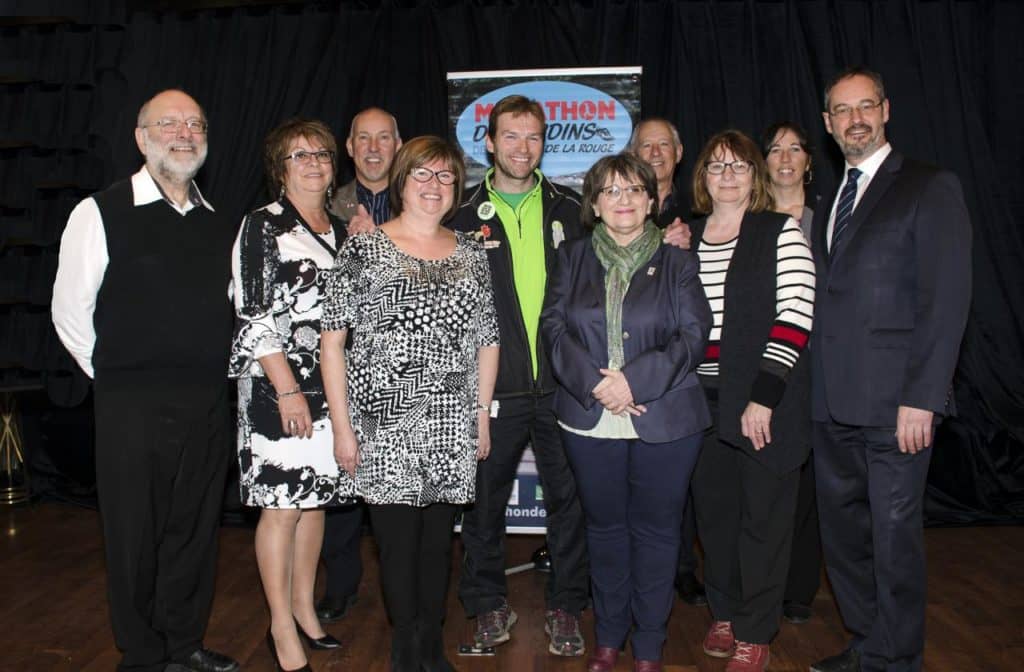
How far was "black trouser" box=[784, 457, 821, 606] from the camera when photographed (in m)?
3.68

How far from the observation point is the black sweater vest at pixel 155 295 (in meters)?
2.90

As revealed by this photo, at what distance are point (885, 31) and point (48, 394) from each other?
18.2ft

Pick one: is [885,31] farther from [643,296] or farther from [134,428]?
[134,428]

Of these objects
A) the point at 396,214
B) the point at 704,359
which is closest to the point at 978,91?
the point at 704,359

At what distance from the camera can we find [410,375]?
273cm

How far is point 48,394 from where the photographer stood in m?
5.73

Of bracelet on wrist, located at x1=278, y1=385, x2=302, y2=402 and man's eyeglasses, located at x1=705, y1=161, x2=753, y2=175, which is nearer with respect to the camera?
bracelet on wrist, located at x1=278, y1=385, x2=302, y2=402

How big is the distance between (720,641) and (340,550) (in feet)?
5.13

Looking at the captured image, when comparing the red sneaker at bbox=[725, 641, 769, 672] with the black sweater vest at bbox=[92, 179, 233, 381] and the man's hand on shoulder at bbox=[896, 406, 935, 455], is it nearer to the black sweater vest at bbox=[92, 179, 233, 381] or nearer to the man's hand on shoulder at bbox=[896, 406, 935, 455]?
the man's hand on shoulder at bbox=[896, 406, 935, 455]

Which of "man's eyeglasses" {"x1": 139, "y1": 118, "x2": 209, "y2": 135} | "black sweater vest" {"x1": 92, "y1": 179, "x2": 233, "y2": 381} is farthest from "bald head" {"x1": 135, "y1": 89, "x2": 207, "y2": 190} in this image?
"black sweater vest" {"x1": 92, "y1": 179, "x2": 233, "y2": 381}

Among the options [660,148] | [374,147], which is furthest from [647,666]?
[374,147]

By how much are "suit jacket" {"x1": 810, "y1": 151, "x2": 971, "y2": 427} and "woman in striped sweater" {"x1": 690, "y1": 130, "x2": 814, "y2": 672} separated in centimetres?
12

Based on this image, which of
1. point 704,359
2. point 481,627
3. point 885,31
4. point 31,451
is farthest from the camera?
point 31,451

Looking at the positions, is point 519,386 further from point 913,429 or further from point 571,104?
point 571,104
